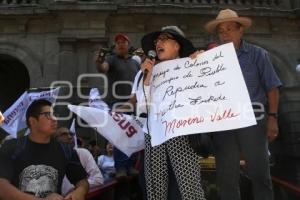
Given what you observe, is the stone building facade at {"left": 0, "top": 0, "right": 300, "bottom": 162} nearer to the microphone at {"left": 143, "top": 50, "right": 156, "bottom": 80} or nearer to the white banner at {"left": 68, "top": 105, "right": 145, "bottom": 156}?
the white banner at {"left": 68, "top": 105, "right": 145, "bottom": 156}

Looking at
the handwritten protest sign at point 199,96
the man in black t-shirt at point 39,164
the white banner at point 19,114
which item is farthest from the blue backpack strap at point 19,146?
the white banner at point 19,114

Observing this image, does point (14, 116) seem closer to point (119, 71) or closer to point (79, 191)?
point (119, 71)

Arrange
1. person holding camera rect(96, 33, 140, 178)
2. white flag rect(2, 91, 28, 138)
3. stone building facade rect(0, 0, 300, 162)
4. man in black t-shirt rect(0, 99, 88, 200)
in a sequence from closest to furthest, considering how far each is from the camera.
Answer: man in black t-shirt rect(0, 99, 88, 200) < person holding camera rect(96, 33, 140, 178) < white flag rect(2, 91, 28, 138) < stone building facade rect(0, 0, 300, 162)

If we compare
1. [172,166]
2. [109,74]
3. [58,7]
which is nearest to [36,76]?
[58,7]

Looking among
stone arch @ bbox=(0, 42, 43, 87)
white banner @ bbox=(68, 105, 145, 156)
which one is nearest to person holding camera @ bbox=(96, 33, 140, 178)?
white banner @ bbox=(68, 105, 145, 156)

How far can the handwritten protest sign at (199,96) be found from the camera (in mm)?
3480

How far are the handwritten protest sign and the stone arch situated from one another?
7268 millimetres

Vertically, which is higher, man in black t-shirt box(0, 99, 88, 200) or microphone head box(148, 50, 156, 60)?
microphone head box(148, 50, 156, 60)

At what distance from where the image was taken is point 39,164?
11.8 ft

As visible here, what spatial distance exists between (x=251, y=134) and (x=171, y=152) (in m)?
0.76

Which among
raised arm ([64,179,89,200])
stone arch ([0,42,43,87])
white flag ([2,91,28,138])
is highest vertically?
stone arch ([0,42,43,87])

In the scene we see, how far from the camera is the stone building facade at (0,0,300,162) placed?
1026 centimetres

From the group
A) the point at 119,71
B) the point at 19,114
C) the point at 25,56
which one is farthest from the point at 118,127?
the point at 25,56

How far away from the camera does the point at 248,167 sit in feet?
12.0
